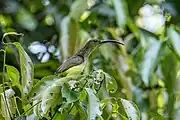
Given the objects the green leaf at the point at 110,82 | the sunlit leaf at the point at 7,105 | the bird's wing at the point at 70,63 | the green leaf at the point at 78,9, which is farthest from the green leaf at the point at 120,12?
the sunlit leaf at the point at 7,105

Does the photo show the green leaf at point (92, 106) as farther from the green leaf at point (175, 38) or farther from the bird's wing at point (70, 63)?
the green leaf at point (175, 38)

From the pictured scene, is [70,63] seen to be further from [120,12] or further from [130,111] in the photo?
[120,12]

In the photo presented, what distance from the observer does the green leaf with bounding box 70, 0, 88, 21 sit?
260cm

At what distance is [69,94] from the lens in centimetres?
134

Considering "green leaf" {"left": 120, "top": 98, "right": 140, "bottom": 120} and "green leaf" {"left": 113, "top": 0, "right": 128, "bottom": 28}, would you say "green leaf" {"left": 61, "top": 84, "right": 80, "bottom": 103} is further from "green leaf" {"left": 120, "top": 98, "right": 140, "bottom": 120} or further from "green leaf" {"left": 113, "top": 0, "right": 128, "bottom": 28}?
"green leaf" {"left": 113, "top": 0, "right": 128, "bottom": 28}

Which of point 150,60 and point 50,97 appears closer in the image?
point 50,97

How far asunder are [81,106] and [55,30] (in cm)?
186

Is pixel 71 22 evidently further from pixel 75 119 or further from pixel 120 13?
pixel 75 119

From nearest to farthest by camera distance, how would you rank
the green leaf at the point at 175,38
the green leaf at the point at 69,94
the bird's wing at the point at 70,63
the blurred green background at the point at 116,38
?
the green leaf at the point at 69,94 → the bird's wing at the point at 70,63 → the green leaf at the point at 175,38 → the blurred green background at the point at 116,38

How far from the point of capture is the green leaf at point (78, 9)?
260 cm

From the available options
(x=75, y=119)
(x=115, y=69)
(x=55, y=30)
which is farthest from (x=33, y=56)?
(x=75, y=119)

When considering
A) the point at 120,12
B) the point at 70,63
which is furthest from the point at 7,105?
the point at 120,12

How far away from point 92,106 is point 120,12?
1216mm

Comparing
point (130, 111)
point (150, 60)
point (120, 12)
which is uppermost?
point (120, 12)
